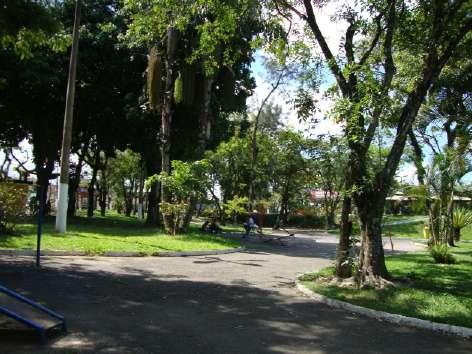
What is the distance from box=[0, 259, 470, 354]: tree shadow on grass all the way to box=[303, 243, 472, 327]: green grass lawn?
0.72 meters

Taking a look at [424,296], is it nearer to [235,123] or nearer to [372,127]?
[372,127]

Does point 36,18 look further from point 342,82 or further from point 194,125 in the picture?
point 194,125

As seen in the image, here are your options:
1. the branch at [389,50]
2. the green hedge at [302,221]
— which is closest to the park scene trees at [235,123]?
the branch at [389,50]

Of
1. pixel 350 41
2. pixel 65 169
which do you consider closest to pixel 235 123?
pixel 65 169

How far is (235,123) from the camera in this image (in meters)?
33.8

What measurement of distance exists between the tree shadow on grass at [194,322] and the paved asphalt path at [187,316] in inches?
0.5

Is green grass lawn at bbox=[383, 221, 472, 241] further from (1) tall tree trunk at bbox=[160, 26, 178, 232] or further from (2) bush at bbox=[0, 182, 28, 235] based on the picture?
(2) bush at bbox=[0, 182, 28, 235]

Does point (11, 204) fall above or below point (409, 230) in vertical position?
above

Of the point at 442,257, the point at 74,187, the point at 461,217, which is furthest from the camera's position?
the point at 74,187

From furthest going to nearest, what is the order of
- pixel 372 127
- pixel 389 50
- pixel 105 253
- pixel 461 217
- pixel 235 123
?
pixel 235 123
pixel 461 217
pixel 105 253
pixel 389 50
pixel 372 127

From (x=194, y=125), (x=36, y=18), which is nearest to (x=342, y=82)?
(x=36, y=18)

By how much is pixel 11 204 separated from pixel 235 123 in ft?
64.8

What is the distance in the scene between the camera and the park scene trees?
10.9 meters

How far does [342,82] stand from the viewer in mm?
11547
